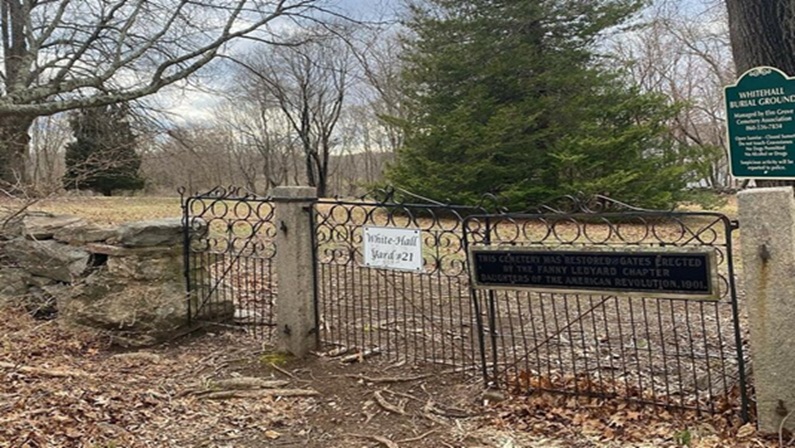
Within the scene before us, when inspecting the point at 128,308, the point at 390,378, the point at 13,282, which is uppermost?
the point at 13,282

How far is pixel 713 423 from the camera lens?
2.80 meters

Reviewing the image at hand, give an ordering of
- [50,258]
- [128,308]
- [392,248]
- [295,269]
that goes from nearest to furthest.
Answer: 1. [392,248]
2. [295,269]
3. [128,308]
4. [50,258]

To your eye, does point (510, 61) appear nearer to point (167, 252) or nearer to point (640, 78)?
point (167, 252)

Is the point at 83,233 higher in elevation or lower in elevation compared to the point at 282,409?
higher

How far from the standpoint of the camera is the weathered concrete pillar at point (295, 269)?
4008 millimetres

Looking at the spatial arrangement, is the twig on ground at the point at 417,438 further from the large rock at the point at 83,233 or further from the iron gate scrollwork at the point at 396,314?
the large rock at the point at 83,233

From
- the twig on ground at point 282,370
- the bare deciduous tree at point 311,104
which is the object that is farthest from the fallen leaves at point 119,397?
the bare deciduous tree at point 311,104

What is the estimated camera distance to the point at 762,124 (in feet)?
10.4

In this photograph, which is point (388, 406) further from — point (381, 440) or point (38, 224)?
point (38, 224)

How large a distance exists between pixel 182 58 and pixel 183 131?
1.70m

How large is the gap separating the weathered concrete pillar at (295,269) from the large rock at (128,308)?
110cm

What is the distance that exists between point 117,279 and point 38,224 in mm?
1419

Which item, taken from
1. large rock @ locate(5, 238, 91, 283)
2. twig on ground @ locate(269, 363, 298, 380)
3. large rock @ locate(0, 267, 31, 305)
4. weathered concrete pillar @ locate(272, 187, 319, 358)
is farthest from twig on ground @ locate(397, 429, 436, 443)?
large rock @ locate(0, 267, 31, 305)

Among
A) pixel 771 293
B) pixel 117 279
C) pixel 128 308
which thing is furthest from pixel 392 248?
pixel 117 279
